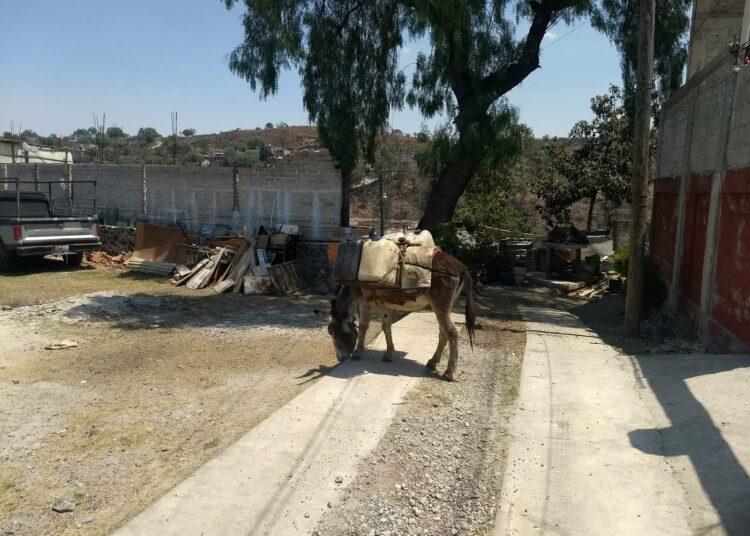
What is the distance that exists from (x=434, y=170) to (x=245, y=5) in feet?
18.2

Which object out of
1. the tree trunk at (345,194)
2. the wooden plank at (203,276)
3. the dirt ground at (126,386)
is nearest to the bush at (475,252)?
the tree trunk at (345,194)

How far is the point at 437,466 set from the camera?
189 inches

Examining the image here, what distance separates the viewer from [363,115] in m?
13.3

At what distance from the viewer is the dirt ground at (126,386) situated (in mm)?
4492

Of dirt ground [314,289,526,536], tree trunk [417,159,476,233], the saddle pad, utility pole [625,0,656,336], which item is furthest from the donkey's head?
tree trunk [417,159,476,233]

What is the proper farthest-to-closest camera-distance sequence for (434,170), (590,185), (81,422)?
(590,185)
(434,170)
(81,422)

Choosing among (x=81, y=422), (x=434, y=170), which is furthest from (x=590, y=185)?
(x=81, y=422)

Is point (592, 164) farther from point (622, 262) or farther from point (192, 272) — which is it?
point (192, 272)

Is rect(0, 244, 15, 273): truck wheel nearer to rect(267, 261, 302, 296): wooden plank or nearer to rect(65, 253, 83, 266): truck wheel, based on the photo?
rect(65, 253, 83, 266): truck wheel

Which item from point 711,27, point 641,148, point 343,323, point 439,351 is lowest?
point 439,351

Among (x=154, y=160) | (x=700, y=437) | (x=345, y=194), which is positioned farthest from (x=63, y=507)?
(x=154, y=160)

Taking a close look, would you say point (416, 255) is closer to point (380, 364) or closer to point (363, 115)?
point (380, 364)

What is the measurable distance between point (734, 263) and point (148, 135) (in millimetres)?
71667

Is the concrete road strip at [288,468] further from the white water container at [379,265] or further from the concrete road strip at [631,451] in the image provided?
the concrete road strip at [631,451]
